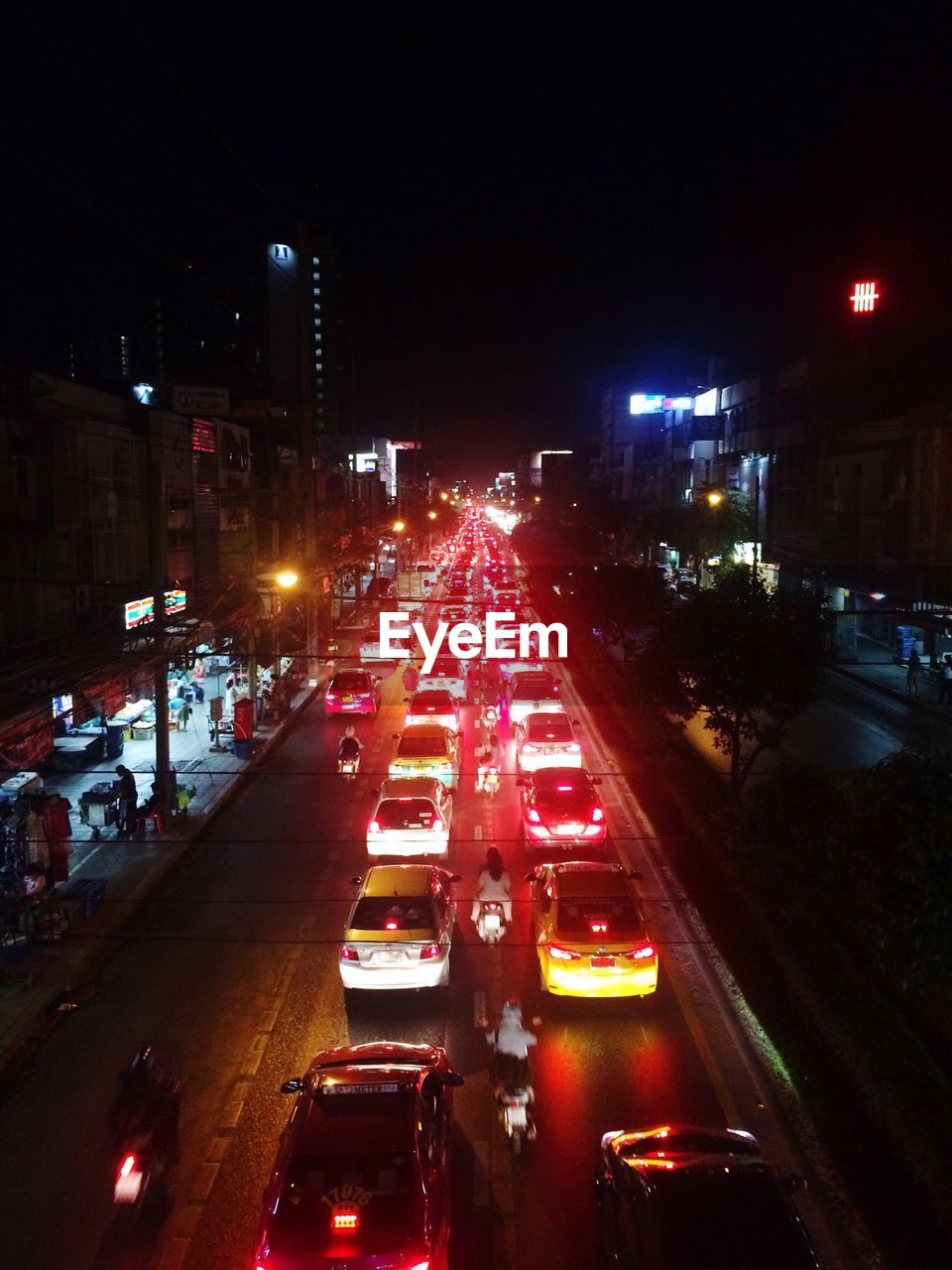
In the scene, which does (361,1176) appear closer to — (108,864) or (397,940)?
(397,940)

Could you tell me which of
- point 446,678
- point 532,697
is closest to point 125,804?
point 532,697

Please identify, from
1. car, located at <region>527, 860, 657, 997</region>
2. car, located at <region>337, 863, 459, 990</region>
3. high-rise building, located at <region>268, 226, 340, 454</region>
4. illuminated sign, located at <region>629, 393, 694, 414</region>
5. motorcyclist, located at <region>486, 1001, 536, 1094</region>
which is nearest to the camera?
motorcyclist, located at <region>486, 1001, 536, 1094</region>

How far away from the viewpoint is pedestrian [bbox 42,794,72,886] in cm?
1545

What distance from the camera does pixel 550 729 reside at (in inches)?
859

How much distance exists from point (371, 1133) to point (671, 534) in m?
50.8

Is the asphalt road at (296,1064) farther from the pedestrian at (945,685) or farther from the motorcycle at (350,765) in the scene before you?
the pedestrian at (945,685)

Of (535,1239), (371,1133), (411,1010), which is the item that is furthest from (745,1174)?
(411,1010)

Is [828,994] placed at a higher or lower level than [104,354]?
lower

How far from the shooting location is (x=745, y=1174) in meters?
6.82

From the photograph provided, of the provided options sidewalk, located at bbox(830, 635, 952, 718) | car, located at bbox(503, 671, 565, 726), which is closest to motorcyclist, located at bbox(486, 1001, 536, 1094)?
car, located at bbox(503, 671, 565, 726)

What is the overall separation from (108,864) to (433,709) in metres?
10.1

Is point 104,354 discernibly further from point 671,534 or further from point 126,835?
point 126,835
